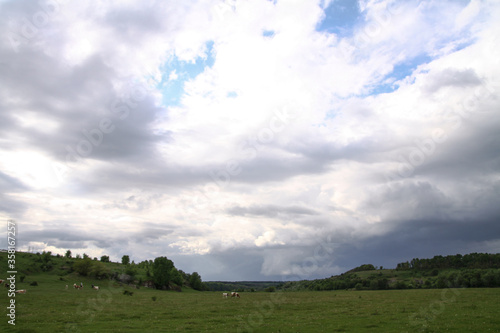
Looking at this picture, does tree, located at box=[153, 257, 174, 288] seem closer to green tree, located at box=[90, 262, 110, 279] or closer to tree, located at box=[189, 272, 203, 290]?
green tree, located at box=[90, 262, 110, 279]

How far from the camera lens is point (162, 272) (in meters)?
116

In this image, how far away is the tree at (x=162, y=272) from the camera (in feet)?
380

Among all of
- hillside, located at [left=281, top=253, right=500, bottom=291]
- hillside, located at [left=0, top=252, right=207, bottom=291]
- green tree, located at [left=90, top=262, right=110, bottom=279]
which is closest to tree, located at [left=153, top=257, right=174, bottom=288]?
hillside, located at [left=0, top=252, right=207, bottom=291]

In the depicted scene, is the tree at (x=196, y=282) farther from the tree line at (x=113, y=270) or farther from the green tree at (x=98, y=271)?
the green tree at (x=98, y=271)

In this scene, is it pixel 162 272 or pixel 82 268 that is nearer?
pixel 82 268

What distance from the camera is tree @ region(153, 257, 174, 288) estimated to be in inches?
4562

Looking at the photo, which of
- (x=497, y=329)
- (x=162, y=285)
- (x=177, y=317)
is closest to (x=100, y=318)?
(x=177, y=317)

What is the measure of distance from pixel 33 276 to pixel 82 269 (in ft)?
51.3

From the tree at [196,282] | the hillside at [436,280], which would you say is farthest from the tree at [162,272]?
the hillside at [436,280]

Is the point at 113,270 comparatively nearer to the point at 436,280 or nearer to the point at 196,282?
the point at 196,282

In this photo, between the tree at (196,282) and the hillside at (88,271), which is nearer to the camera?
the hillside at (88,271)

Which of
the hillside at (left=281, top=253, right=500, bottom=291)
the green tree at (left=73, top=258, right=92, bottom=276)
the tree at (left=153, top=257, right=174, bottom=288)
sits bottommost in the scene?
the hillside at (left=281, top=253, right=500, bottom=291)

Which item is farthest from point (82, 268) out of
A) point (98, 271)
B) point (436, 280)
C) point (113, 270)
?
point (436, 280)

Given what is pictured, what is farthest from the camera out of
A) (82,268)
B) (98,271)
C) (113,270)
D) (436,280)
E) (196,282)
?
(196,282)
